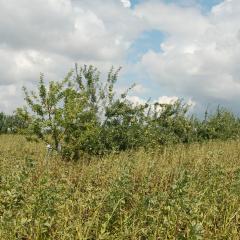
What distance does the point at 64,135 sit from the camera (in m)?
13.3

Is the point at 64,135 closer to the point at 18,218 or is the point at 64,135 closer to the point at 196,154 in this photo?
the point at 196,154

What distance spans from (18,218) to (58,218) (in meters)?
0.58

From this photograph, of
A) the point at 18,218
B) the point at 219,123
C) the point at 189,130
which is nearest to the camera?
the point at 18,218

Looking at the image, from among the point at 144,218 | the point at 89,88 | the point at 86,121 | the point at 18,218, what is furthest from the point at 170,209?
the point at 89,88

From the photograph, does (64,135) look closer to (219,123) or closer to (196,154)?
(196,154)

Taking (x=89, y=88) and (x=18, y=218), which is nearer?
(x=18, y=218)

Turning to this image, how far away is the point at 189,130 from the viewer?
19.3m

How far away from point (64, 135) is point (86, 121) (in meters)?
0.93

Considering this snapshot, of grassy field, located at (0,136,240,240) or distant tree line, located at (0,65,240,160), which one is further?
distant tree line, located at (0,65,240,160)

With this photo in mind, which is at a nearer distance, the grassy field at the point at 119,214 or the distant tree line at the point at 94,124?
the grassy field at the point at 119,214

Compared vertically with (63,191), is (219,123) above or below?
above

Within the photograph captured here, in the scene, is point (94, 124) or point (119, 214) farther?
point (94, 124)

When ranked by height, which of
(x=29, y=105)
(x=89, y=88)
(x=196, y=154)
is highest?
(x=89, y=88)

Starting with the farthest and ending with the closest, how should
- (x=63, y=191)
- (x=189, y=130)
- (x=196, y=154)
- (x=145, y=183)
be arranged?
1. (x=189, y=130)
2. (x=196, y=154)
3. (x=145, y=183)
4. (x=63, y=191)
